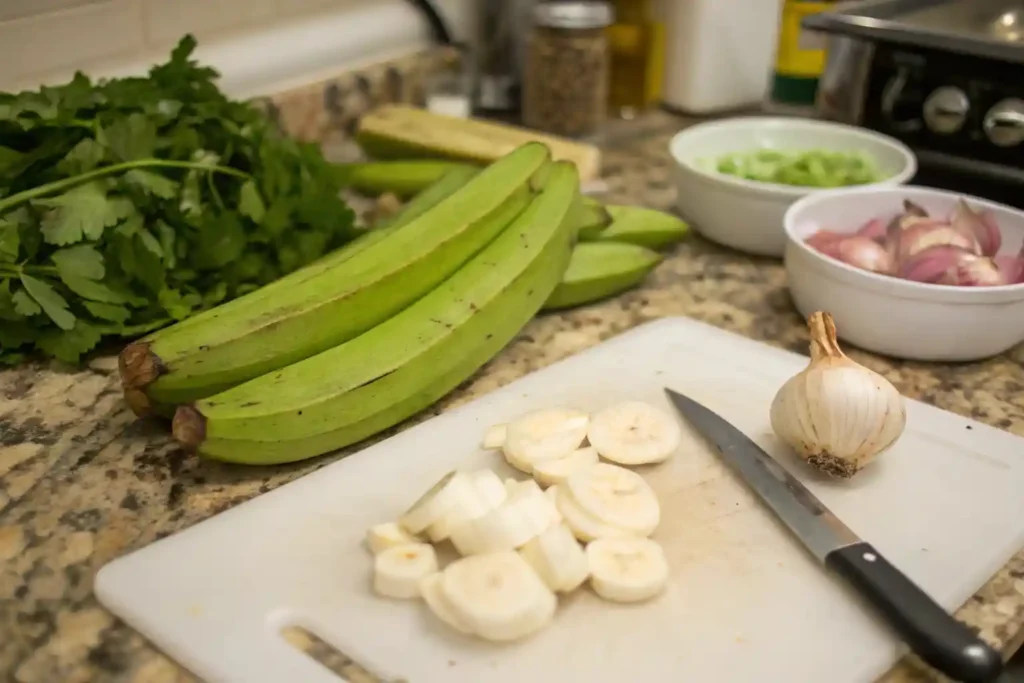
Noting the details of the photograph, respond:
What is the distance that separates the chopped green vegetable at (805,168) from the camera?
3.54ft

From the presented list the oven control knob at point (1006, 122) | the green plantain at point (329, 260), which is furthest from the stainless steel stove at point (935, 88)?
the green plantain at point (329, 260)

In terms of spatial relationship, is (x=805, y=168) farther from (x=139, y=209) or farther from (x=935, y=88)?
(x=139, y=209)

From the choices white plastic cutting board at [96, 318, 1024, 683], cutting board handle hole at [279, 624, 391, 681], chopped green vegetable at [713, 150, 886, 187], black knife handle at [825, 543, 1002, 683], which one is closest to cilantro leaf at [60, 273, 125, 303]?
white plastic cutting board at [96, 318, 1024, 683]

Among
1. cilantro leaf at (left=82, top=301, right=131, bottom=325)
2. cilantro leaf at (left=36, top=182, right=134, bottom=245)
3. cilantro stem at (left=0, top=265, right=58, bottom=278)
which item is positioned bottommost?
cilantro leaf at (left=82, top=301, right=131, bottom=325)

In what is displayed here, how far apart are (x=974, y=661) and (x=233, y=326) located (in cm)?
53

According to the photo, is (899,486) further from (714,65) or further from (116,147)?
(714,65)

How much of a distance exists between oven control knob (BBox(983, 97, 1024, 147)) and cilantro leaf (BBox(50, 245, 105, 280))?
0.91 meters

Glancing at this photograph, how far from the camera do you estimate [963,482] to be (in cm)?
71

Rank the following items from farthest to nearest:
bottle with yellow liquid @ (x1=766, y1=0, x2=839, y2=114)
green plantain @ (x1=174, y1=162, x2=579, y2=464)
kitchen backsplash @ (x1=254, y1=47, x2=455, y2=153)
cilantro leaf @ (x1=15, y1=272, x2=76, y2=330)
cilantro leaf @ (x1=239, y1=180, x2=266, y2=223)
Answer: bottle with yellow liquid @ (x1=766, y1=0, x2=839, y2=114) → kitchen backsplash @ (x1=254, y1=47, x2=455, y2=153) → cilantro leaf @ (x1=239, y1=180, x2=266, y2=223) → cilantro leaf @ (x1=15, y1=272, x2=76, y2=330) → green plantain @ (x1=174, y1=162, x2=579, y2=464)

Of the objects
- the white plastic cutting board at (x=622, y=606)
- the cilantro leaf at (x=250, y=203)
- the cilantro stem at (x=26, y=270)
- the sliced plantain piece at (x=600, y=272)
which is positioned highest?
the cilantro leaf at (x=250, y=203)

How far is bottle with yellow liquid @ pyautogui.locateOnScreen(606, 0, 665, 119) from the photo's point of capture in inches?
59.7

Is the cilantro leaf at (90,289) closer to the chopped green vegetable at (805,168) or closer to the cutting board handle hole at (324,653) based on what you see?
the cutting board handle hole at (324,653)

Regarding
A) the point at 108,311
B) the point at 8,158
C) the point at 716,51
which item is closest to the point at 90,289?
the point at 108,311

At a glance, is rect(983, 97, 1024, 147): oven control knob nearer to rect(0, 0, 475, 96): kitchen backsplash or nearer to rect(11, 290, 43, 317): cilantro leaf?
rect(0, 0, 475, 96): kitchen backsplash
